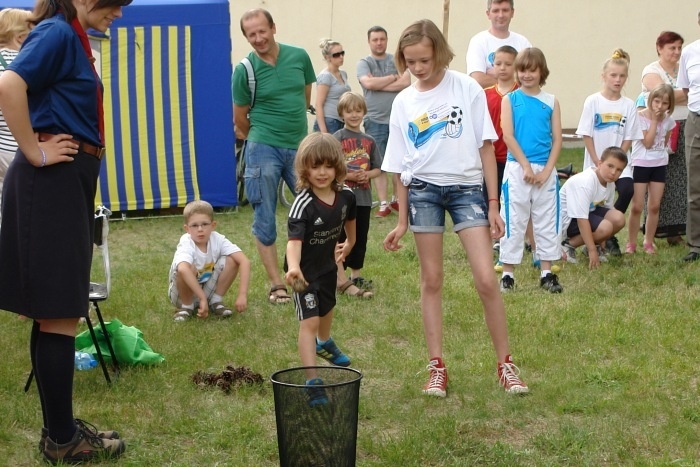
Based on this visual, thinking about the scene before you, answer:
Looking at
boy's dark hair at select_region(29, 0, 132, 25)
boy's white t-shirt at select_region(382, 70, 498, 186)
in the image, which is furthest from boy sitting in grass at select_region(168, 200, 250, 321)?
boy's dark hair at select_region(29, 0, 132, 25)

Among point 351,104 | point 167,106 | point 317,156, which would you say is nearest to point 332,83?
point 167,106

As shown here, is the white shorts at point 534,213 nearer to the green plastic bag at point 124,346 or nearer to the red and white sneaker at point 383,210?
the green plastic bag at point 124,346

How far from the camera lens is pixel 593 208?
8562 millimetres

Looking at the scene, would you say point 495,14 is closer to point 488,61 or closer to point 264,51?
point 488,61

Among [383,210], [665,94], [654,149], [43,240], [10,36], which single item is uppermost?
[10,36]

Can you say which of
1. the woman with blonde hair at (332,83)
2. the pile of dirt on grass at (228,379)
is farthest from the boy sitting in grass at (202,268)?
the woman with blonde hair at (332,83)

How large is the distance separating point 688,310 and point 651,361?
4.30 ft

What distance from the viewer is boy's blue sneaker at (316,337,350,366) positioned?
5.37 metres

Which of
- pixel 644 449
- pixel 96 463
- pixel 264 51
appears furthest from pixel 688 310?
pixel 96 463

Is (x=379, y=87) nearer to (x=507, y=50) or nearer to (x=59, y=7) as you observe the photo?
(x=507, y=50)

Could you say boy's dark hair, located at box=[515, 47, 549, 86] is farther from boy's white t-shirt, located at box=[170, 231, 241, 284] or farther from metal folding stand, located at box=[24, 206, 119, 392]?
metal folding stand, located at box=[24, 206, 119, 392]

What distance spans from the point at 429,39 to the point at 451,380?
1.76 m

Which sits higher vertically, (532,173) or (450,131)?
(450,131)

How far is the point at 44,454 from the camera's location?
164 inches
